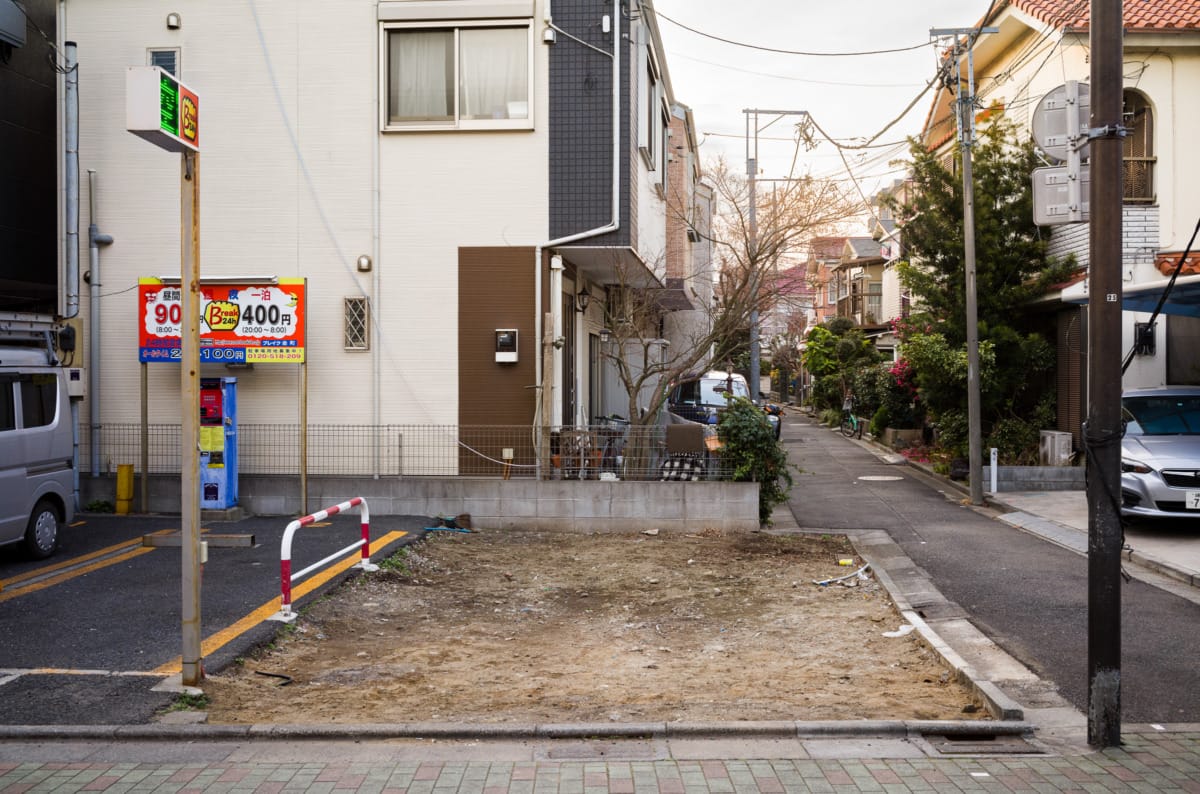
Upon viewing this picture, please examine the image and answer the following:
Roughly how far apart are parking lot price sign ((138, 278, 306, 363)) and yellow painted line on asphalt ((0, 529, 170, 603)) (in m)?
2.77

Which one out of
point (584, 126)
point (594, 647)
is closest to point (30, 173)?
point (584, 126)

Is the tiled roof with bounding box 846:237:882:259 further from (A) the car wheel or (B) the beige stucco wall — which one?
(A) the car wheel

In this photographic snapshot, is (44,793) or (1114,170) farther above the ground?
(1114,170)

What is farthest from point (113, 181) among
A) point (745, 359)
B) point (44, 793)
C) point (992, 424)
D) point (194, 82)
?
point (745, 359)

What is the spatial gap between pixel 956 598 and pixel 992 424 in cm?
1027

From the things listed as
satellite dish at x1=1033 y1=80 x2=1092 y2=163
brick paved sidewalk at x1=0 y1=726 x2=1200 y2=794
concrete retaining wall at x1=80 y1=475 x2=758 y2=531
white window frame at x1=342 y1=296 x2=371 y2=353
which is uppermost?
satellite dish at x1=1033 y1=80 x2=1092 y2=163

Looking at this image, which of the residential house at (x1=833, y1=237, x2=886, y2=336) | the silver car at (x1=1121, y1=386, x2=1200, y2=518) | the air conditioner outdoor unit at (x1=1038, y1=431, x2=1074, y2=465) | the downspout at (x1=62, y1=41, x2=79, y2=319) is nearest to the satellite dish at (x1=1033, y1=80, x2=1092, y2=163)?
the silver car at (x1=1121, y1=386, x2=1200, y2=518)

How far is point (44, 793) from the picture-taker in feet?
15.7

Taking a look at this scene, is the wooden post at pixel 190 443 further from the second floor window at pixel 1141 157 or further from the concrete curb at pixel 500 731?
the second floor window at pixel 1141 157

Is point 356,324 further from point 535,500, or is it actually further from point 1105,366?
point 1105,366

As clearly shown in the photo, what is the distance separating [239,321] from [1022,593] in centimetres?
1028

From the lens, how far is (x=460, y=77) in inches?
543

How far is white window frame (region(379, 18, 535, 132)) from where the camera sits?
1367 centimetres

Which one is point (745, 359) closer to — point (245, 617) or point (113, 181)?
point (113, 181)
